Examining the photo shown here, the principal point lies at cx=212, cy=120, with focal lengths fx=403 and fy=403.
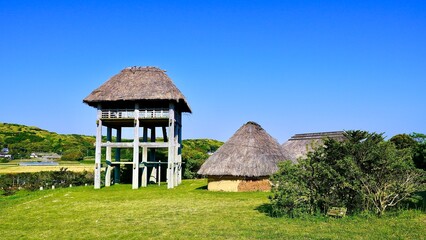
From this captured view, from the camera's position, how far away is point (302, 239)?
1045 cm

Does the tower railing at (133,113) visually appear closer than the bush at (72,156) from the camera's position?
Yes

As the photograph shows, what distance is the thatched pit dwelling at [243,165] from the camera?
25.5m

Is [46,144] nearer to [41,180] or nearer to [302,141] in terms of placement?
[41,180]

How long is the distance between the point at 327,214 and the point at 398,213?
240cm

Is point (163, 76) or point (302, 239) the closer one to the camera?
point (302, 239)

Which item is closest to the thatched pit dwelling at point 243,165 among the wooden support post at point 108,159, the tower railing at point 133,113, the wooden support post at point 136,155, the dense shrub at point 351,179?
the tower railing at point 133,113

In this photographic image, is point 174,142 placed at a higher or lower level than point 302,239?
higher

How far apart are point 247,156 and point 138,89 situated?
9512 millimetres

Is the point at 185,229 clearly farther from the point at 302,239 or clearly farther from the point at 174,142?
the point at 174,142

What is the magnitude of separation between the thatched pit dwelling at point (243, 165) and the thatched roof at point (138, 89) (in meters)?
5.29

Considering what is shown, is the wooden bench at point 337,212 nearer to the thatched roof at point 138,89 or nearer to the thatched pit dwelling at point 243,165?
the thatched pit dwelling at point 243,165

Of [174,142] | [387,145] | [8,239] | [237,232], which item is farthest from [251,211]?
[174,142]

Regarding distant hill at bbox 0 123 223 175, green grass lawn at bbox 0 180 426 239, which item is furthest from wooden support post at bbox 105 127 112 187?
distant hill at bbox 0 123 223 175

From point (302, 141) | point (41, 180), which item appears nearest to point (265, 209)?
point (302, 141)
